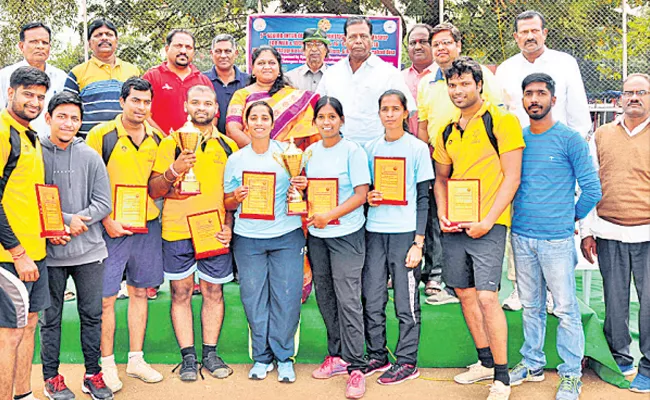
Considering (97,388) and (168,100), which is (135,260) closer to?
(97,388)

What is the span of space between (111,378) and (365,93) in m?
2.70

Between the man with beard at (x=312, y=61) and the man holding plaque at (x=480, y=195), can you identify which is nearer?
the man holding plaque at (x=480, y=195)

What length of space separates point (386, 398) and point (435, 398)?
33 centimetres

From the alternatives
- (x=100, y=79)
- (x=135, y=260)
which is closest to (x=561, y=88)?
(x=135, y=260)

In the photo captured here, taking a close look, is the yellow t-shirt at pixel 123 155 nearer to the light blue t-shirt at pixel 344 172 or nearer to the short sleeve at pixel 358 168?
the light blue t-shirt at pixel 344 172

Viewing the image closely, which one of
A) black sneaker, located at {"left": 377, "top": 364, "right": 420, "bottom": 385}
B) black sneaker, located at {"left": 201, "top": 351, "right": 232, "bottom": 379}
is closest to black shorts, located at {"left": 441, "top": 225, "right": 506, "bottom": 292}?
black sneaker, located at {"left": 377, "top": 364, "right": 420, "bottom": 385}

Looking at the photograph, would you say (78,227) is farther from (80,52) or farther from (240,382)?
(80,52)

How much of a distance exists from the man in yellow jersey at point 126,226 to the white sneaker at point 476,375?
86.6 inches

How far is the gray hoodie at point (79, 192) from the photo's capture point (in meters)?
3.61

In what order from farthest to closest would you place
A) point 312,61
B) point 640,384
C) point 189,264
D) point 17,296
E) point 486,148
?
point 312,61 < point 189,264 < point 640,384 < point 486,148 < point 17,296

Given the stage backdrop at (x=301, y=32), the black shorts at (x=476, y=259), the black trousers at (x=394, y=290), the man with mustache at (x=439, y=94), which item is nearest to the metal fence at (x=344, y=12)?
the stage backdrop at (x=301, y=32)

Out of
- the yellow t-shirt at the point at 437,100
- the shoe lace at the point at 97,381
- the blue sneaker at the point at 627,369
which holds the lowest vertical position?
the blue sneaker at the point at 627,369

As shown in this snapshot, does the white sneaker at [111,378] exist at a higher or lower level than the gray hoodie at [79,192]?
lower

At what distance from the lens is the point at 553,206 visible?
372 centimetres
